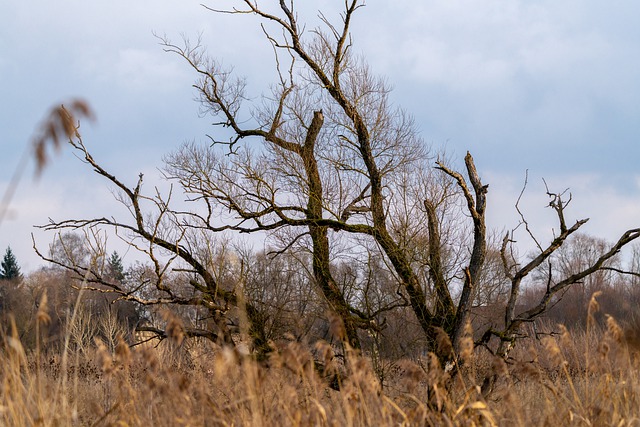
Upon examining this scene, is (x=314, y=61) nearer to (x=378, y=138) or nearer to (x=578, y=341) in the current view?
(x=378, y=138)

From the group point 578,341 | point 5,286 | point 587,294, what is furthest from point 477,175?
point 5,286

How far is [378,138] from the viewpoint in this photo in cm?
1055

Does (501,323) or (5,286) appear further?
(5,286)

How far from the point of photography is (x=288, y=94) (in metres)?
11.1

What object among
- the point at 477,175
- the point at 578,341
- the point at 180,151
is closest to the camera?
the point at 477,175

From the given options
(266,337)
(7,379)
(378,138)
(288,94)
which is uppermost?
(288,94)

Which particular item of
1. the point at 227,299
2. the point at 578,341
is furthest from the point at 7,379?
the point at 578,341

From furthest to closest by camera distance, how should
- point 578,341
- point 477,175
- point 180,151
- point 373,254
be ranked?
point 578,341 → point 180,151 → point 373,254 → point 477,175

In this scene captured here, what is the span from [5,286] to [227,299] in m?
31.5

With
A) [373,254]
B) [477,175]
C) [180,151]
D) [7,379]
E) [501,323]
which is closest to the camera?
[7,379]

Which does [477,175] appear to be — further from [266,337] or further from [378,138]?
[266,337]

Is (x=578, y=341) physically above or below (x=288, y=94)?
below

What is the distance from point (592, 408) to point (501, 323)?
10713mm

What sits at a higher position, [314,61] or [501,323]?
[314,61]
